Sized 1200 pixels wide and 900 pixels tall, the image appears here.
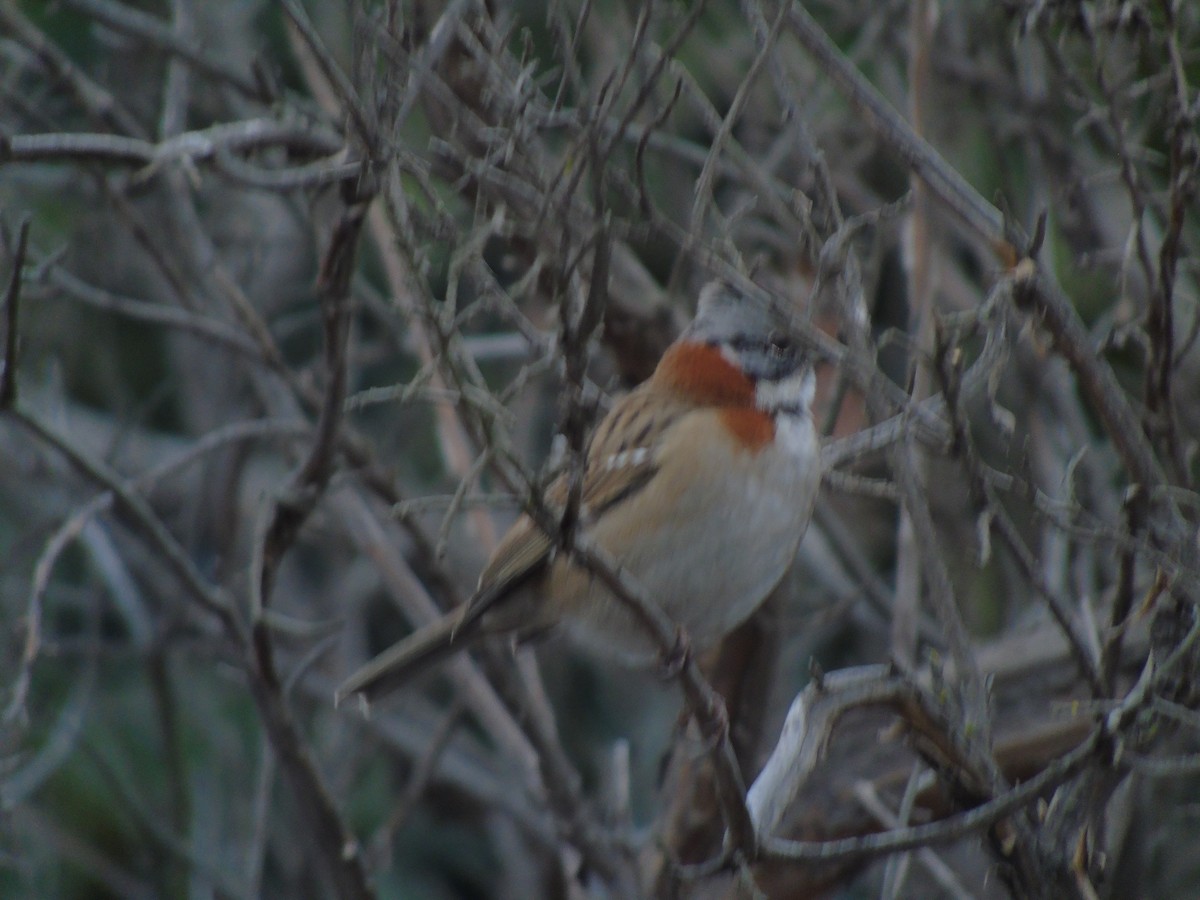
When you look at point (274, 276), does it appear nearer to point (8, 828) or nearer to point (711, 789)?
point (8, 828)

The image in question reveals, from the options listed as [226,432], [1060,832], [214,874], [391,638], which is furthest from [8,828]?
[1060,832]

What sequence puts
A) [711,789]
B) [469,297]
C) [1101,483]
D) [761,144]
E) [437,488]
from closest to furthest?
[711,789]
[1101,483]
[761,144]
[437,488]
[469,297]

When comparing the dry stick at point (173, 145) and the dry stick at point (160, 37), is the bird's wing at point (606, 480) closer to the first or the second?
the dry stick at point (173, 145)

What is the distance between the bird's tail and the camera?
3664 mm

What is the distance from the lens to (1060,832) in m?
2.68

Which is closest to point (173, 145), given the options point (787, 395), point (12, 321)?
point (12, 321)

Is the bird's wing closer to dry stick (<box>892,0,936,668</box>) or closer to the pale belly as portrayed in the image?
the pale belly

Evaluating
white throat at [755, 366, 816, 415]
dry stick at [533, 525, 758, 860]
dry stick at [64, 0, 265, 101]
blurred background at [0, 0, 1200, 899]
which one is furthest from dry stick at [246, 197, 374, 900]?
dry stick at [64, 0, 265, 101]

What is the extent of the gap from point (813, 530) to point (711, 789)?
4.85 ft

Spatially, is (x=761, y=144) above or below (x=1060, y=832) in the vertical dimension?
above

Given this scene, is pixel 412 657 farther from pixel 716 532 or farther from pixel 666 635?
pixel 666 635

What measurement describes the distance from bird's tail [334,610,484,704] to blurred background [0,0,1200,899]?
0.56 feet

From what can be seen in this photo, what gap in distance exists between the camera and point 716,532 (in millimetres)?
3451

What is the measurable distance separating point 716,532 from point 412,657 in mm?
856
